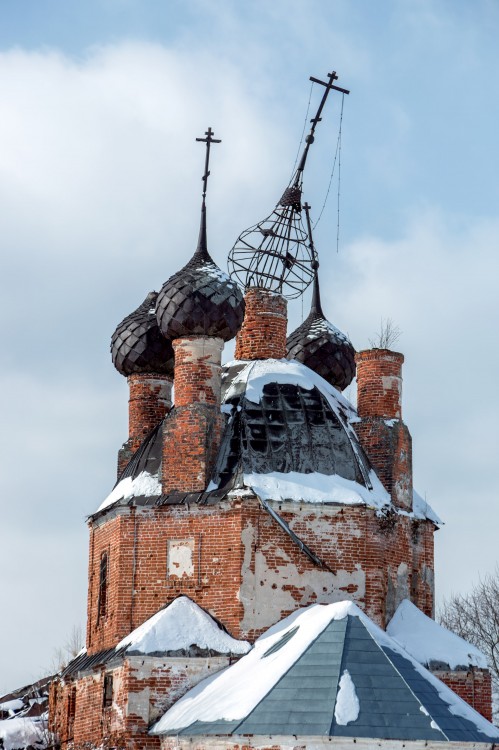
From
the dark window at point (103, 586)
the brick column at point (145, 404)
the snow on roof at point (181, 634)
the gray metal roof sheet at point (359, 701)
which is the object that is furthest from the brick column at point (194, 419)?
the gray metal roof sheet at point (359, 701)

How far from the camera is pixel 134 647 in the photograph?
19.5m

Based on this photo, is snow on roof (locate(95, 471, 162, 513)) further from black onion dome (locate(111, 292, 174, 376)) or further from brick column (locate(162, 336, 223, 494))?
black onion dome (locate(111, 292, 174, 376))

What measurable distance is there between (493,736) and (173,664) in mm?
4296

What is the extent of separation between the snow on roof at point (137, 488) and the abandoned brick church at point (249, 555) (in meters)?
0.03

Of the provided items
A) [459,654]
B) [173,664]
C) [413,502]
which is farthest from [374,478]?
[173,664]

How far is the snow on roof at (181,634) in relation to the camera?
19.6 m

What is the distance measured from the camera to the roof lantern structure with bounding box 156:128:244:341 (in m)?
21.5

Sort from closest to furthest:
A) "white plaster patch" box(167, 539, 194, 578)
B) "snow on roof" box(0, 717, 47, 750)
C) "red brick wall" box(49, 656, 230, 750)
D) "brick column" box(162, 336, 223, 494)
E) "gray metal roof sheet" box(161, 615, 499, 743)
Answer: "gray metal roof sheet" box(161, 615, 499, 743) → "red brick wall" box(49, 656, 230, 750) → "white plaster patch" box(167, 539, 194, 578) → "brick column" box(162, 336, 223, 494) → "snow on roof" box(0, 717, 47, 750)

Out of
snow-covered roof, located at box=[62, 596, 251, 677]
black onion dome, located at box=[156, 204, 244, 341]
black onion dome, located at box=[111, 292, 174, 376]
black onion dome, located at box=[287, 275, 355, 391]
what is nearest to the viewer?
snow-covered roof, located at box=[62, 596, 251, 677]

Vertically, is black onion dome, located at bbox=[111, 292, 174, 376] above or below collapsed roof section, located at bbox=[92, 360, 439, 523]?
above

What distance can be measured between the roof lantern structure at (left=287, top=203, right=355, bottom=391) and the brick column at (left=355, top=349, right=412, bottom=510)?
6.61ft

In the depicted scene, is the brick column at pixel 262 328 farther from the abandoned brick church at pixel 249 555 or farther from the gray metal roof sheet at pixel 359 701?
the gray metal roof sheet at pixel 359 701

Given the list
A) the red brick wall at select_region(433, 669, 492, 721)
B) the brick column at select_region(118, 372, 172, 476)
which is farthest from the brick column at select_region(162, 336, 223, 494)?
the red brick wall at select_region(433, 669, 492, 721)

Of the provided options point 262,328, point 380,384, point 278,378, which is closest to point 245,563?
point 278,378
